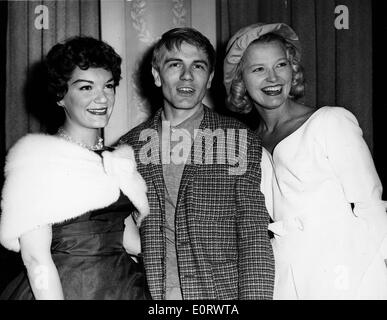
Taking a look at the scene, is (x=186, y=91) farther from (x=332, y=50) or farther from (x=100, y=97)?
Answer: (x=332, y=50)

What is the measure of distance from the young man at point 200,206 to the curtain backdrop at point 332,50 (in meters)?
1.08

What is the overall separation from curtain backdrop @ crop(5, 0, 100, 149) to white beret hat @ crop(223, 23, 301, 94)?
1.01m

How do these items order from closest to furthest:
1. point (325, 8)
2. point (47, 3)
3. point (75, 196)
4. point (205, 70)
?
1. point (75, 196)
2. point (205, 70)
3. point (47, 3)
4. point (325, 8)

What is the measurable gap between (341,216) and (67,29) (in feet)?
5.81

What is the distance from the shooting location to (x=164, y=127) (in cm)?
171

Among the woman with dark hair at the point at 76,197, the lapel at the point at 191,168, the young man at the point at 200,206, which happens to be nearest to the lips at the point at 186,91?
the young man at the point at 200,206

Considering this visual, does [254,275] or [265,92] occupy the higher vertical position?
[265,92]

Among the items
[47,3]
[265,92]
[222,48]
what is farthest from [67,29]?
[265,92]

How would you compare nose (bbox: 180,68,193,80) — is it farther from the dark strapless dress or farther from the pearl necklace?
the dark strapless dress

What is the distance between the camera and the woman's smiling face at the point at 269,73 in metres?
1.73

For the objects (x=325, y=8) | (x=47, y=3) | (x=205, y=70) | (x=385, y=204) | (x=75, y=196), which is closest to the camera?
(x=75, y=196)

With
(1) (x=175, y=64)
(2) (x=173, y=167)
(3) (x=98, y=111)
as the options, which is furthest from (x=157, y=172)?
(1) (x=175, y=64)

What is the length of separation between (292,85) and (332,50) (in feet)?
3.30
